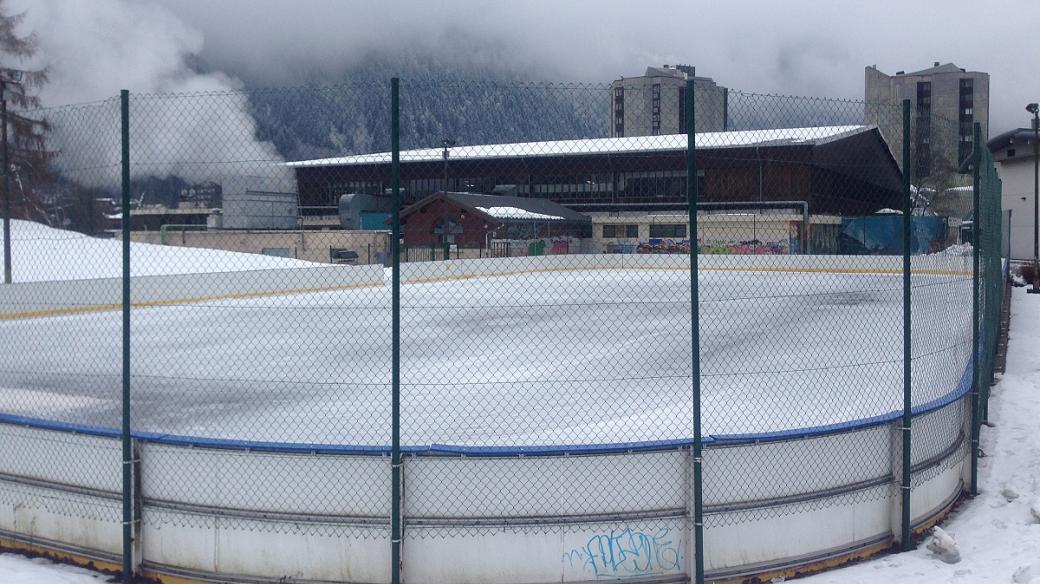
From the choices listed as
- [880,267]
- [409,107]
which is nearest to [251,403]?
[409,107]

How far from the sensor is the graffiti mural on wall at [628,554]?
4777mm

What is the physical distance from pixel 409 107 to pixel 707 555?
128 inches

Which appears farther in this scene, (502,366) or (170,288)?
(170,288)

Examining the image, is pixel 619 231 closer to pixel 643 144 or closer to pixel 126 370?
pixel 643 144

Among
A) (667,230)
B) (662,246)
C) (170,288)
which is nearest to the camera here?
(667,230)

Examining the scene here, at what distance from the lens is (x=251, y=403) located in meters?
9.92

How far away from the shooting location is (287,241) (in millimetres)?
14508

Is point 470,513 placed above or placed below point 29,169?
below

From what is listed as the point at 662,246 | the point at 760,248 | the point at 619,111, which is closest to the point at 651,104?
the point at 619,111

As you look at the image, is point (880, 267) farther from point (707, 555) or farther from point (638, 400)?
point (707, 555)

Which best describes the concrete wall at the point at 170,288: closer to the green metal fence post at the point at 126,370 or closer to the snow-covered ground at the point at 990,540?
the green metal fence post at the point at 126,370

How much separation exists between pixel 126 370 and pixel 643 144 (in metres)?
4.09

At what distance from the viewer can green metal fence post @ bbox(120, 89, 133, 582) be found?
198 inches

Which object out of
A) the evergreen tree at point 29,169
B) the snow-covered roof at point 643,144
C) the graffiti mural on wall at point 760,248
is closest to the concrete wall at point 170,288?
the evergreen tree at point 29,169
